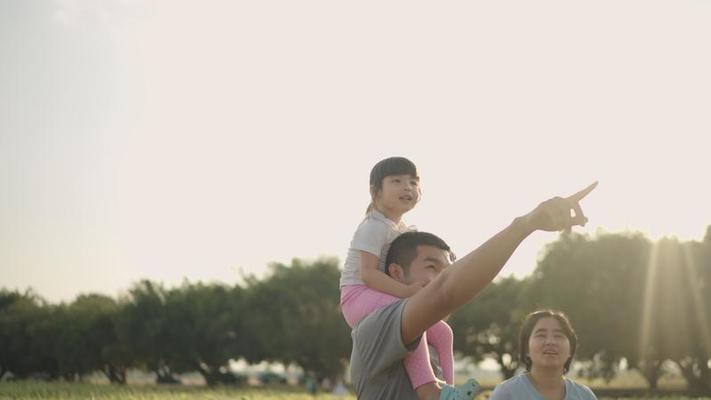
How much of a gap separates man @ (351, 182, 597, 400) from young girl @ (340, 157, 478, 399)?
67 millimetres

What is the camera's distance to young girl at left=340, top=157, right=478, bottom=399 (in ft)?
11.1

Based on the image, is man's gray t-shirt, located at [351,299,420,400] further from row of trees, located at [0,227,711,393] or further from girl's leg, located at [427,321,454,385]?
row of trees, located at [0,227,711,393]

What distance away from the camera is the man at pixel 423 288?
8.84ft

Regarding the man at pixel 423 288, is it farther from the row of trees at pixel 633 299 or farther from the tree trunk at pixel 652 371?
the tree trunk at pixel 652 371

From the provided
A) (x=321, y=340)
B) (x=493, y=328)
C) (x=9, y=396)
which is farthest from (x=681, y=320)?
(x=9, y=396)

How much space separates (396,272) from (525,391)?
1916 mm

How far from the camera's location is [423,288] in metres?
2.94

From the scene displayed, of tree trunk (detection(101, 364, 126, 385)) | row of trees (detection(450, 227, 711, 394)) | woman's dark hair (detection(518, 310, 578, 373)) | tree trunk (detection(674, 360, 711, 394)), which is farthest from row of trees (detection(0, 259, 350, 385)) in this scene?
woman's dark hair (detection(518, 310, 578, 373))

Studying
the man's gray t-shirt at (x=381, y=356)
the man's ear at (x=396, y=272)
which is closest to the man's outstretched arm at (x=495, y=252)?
the man's gray t-shirt at (x=381, y=356)

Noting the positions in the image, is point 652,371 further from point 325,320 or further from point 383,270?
point 383,270

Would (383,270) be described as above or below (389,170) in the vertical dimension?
below

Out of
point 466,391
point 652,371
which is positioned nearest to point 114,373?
point 652,371

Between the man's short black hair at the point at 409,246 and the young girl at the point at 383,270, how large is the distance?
9 centimetres

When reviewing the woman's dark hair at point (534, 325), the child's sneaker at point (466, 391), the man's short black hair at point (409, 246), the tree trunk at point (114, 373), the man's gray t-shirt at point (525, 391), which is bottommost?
the tree trunk at point (114, 373)
